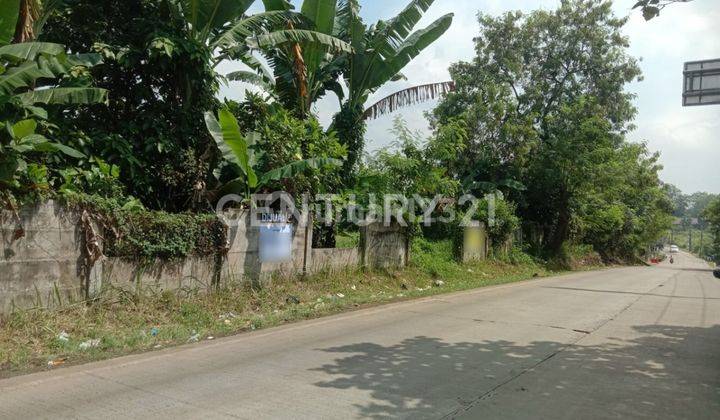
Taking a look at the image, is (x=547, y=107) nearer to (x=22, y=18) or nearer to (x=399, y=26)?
(x=399, y=26)

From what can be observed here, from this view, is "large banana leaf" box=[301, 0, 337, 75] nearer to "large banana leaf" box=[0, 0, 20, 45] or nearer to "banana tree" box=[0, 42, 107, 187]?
"banana tree" box=[0, 42, 107, 187]

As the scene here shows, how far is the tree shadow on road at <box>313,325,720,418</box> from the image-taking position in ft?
16.5

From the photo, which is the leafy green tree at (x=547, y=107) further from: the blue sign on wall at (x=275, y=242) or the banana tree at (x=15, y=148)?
the banana tree at (x=15, y=148)

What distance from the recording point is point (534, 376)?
6.02 metres

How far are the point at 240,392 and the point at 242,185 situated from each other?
20.6 feet

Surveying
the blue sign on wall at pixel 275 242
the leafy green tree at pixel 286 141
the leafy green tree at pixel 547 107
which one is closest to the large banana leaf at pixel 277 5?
the leafy green tree at pixel 286 141

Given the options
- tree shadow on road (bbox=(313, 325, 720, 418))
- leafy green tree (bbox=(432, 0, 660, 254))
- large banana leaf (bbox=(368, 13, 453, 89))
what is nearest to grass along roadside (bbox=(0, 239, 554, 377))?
tree shadow on road (bbox=(313, 325, 720, 418))

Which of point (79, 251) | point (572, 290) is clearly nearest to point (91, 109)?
point (79, 251)

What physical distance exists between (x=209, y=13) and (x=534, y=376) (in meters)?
8.99

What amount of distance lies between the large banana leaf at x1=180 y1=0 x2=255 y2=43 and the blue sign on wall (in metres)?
4.15

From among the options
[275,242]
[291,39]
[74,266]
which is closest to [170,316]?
[74,266]

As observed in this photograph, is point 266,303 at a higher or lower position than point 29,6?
lower

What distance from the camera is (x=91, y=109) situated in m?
10.8

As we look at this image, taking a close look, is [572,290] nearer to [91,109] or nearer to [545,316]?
[545,316]
